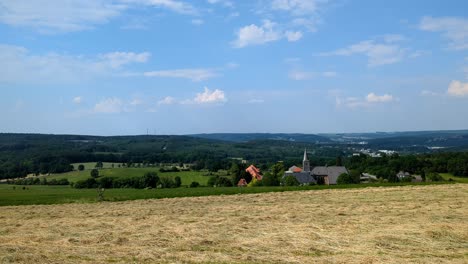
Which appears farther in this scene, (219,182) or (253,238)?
(219,182)

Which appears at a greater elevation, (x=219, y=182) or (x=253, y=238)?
(x=253, y=238)

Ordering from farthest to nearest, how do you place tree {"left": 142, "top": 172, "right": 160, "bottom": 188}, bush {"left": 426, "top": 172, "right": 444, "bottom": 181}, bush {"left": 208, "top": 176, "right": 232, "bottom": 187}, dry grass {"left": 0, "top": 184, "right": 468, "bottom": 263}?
1. bush {"left": 426, "top": 172, "right": 444, "bottom": 181}
2. bush {"left": 208, "top": 176, "right": 232, "bottom": 187}
3. tree {"left": 142, "top": 172, "right": 160, "bottom": 188}
4. dry grass {"left": 0, "top": 184, "right": 468, "bottom": 263}

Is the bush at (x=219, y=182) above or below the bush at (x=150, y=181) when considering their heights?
below

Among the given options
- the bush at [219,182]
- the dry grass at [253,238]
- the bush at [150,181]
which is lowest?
the bush at [219,182]

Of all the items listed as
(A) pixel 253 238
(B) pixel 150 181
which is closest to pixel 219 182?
(B) pixel 150 181

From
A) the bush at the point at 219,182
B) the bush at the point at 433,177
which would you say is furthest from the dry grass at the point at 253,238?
the bush at the point at 433,177

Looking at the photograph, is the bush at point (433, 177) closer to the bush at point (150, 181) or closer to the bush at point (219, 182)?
the bush at point (219, 182)

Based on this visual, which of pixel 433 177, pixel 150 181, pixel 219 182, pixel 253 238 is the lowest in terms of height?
pixel 219 182

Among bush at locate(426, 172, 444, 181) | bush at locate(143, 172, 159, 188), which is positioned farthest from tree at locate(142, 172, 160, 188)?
bush at locate(426, 172, 444, 181)

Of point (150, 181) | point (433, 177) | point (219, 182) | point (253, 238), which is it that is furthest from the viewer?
point (433, 177)

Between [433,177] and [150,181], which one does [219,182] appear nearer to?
[150,181]

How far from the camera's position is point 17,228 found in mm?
16438

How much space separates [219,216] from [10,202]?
67.2 ft

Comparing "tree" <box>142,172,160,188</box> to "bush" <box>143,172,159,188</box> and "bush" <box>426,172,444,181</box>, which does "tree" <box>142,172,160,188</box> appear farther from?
"bush" <box>426,172,444,181</box>
